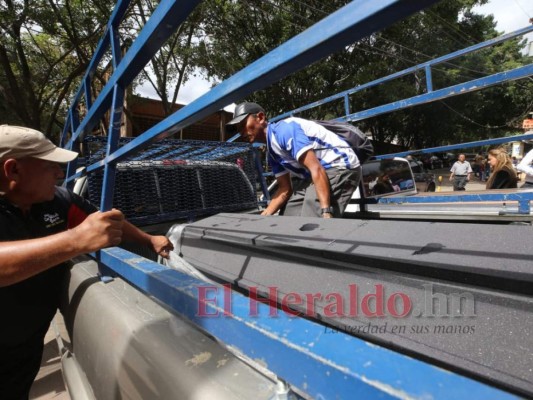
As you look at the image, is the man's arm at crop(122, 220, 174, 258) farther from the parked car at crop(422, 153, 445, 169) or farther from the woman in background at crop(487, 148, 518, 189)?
the parked car at crop(422, 153, 445, 169)

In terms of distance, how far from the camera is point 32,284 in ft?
5.53

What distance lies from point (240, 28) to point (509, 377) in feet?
42.8

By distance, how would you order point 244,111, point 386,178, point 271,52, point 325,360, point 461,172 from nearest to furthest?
point 325,360
point 271,52
point 244,111
point 386,178
point 461,172

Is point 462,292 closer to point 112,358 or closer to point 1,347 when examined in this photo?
point 112,358

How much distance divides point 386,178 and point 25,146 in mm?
4182

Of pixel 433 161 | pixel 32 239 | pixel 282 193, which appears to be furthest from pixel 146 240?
pixel 433 161

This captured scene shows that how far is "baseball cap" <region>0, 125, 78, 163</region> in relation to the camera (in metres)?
1.38

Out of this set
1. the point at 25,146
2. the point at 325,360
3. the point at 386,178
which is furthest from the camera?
the point at 386,178

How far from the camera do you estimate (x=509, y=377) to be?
2.88 feet

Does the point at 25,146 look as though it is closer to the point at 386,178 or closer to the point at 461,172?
the point at 386,178

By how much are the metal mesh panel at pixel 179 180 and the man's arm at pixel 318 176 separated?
4.37 feet

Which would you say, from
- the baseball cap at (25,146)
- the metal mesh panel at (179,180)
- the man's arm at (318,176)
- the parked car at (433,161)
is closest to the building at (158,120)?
the metal mesh panel at (179,180)

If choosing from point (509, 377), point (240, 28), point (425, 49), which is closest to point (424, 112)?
point (425, 49)

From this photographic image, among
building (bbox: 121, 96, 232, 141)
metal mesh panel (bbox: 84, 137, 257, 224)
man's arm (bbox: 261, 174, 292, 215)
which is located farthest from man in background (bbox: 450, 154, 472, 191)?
man's arm (bbox: 261, 174, 292, 215)
